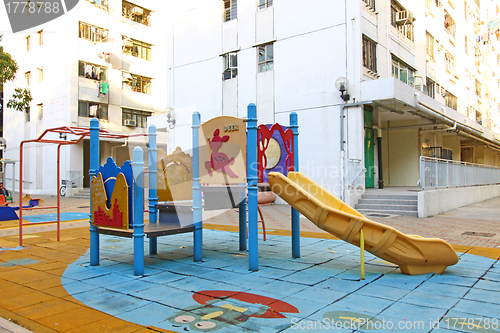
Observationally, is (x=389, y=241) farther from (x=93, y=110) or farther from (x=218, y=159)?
(x=93, y=110)

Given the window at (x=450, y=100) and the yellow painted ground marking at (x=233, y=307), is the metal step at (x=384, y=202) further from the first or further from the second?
the window at (x=450, y=100)

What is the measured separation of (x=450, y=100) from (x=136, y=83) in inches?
912

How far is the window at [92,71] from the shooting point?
25281mm

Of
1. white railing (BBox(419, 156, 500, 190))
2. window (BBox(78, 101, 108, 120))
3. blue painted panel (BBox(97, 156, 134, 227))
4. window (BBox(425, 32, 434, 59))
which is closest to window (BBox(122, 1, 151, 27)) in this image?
window (BBox(78, 101, 108, 120))

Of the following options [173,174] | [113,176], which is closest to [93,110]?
[173,174]

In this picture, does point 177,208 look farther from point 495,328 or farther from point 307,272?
point 495,328

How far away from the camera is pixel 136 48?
28.8 metres

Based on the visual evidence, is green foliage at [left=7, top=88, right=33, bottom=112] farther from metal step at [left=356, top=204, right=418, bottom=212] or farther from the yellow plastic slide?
the yellow plastic slide

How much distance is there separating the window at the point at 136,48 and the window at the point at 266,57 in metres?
14.7

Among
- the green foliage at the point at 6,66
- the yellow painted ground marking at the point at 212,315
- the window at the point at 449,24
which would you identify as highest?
the window at the point at 449,24

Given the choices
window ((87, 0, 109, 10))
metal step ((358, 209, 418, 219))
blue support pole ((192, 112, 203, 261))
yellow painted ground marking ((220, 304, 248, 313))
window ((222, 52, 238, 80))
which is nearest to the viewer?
yellow painted ground marking ((220, 304, 248, 313))

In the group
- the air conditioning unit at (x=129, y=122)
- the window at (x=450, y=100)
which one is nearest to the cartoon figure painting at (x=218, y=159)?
the air conditioning unit at (x=129, y=122)

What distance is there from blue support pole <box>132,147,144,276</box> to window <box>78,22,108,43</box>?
78.5 ft

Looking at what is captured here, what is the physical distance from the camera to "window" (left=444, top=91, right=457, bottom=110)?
25906mm
